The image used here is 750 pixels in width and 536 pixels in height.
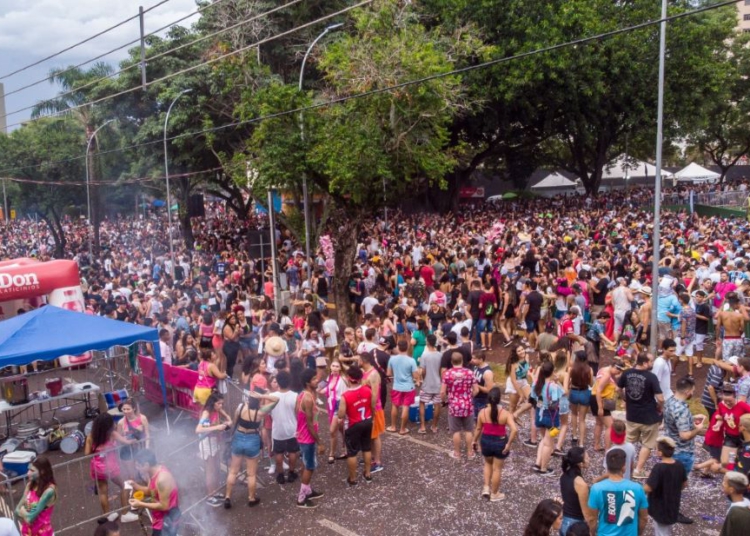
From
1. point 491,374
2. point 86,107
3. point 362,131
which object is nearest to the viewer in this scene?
point 491,374

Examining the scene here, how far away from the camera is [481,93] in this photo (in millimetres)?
30875

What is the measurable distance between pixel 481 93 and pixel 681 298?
21.0 m

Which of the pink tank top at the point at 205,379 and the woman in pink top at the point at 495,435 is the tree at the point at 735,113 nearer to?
the woman in pink top at the point at 495,435

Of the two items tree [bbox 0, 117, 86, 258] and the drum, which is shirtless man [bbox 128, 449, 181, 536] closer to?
the drum

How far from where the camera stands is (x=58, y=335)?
32.1 ft

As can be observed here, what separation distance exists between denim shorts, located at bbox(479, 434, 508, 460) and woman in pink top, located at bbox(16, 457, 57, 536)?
4425 millimetres

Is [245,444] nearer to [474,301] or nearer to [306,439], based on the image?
[306,439]

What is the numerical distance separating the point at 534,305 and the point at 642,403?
549cm

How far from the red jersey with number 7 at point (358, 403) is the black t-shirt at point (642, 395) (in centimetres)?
310

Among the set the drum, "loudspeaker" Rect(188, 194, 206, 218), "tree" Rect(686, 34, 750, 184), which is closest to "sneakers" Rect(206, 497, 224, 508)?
the drum

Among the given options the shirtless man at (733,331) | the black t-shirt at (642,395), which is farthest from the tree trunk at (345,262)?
the black t-shirt at (642,395)

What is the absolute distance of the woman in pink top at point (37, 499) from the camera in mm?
6312

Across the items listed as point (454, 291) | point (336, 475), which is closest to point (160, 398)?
point (336, 475)

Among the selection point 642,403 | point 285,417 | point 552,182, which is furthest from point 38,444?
point 552,182
